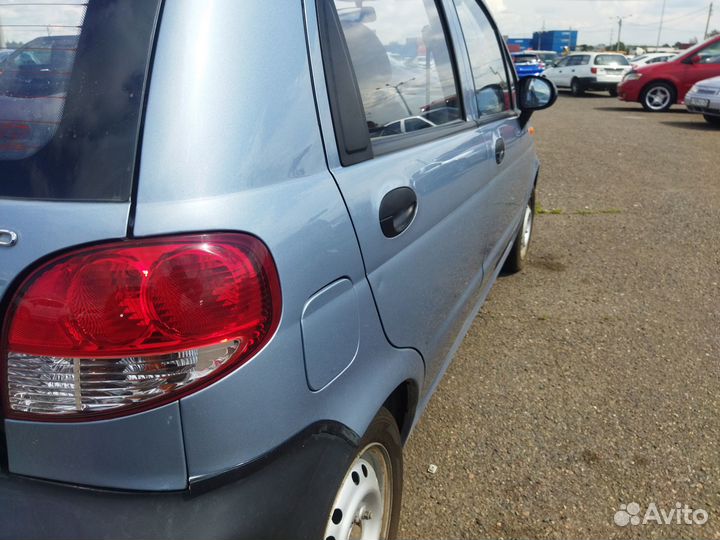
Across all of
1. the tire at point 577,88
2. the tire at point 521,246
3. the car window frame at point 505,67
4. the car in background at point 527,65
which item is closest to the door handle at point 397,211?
the car window frame at point 505,67

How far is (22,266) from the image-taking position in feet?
3.64

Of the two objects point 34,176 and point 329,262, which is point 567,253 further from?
point 34,176

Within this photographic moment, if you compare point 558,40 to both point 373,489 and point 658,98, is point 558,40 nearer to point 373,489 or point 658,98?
point 658,98

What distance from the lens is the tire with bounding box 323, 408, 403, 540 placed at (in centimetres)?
150

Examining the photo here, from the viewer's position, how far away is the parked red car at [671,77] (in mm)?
13977

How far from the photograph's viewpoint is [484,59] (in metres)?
3.16

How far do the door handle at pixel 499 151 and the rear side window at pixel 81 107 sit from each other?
204cm

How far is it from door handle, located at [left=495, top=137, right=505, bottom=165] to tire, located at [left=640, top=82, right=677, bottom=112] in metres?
14.0

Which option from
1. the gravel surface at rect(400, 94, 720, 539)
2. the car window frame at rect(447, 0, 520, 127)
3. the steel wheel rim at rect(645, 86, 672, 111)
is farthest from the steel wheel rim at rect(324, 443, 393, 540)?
the steel wheel rim at rect(645, 86, 672, 111)

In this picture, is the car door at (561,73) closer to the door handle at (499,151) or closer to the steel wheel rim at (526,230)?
the steel wheel rim at (526,230)

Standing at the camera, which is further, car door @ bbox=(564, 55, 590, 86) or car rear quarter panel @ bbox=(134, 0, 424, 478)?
car door @ bbox=(564, 55, 590, 86)

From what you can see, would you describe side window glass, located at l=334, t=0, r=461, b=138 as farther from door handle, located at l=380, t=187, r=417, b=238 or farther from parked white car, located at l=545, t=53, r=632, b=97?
parked white car, located at l=545, t=53, r=632, b=97

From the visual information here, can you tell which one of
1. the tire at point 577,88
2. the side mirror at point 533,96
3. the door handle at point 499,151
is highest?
the side mirror at point 533,96

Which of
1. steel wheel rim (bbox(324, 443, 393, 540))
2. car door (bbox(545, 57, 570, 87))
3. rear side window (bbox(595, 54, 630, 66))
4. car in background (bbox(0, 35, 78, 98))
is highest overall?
car in background (bbox(0, 35, 78, 98))
